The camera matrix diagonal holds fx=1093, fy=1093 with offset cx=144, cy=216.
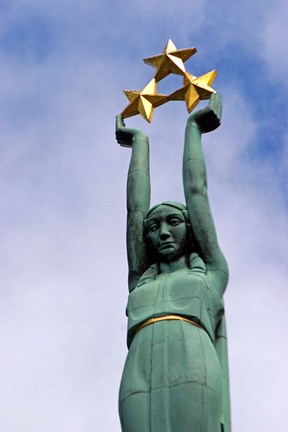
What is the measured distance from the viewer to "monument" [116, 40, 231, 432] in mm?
12859

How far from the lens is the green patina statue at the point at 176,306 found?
1284 cm

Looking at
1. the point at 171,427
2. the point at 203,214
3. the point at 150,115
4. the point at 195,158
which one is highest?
the point at 150,115

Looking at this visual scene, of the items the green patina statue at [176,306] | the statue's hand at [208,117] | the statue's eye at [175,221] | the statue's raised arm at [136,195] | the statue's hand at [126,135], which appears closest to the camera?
the green patina statue at [176,306]

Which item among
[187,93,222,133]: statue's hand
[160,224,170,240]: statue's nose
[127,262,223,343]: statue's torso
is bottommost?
[127,262,223,343]: statue's torso

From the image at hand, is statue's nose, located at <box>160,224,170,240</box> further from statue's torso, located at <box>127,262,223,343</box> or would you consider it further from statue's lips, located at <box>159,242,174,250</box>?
statue's torso, located at <box>127,262,223,343</box>

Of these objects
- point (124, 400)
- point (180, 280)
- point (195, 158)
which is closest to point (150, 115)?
point (195, 158)

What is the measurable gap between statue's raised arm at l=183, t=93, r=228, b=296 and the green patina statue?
0.01 meters

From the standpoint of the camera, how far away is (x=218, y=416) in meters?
13.0

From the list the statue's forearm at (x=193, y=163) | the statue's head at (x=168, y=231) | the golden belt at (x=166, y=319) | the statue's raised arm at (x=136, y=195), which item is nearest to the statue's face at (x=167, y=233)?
the statue's head at (x=168, y=231)

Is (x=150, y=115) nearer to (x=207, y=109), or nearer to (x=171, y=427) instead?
(x=207, y=109)

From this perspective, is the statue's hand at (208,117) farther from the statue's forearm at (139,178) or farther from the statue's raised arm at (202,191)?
the statue's forearm at (139,178)

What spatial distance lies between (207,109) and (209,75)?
3.15 ft

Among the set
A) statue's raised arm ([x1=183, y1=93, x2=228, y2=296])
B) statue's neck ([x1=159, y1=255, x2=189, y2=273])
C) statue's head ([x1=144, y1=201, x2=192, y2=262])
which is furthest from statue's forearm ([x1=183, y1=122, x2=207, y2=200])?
statue's neck ([x1=159, y1=255, x2=189, y2=273])

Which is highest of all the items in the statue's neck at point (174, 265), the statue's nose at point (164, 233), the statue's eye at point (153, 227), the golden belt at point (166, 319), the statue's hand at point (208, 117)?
the statue's hand at point (208, 117)
